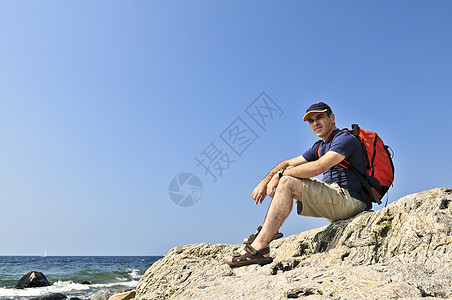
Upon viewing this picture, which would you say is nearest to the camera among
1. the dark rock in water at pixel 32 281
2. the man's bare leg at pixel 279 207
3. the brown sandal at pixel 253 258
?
the man's bare leg at pixel 279 207

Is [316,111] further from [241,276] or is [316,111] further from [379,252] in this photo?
[241,276]

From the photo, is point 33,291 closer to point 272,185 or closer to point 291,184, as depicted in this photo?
point 272,185

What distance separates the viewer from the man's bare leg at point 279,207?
4.46 meters

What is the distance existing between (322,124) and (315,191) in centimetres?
113

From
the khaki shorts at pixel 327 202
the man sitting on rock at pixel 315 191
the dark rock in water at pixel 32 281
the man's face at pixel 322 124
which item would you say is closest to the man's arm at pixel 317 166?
the man sitting on rock at pixel 315 191

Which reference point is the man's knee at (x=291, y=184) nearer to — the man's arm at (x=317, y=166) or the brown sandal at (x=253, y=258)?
the man's arm at (x=317, y=166)

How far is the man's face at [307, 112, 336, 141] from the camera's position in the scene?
516cm

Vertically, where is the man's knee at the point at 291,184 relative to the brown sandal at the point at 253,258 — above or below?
above

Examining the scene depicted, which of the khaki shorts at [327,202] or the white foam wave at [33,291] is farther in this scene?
the white foam wave at [33,291]

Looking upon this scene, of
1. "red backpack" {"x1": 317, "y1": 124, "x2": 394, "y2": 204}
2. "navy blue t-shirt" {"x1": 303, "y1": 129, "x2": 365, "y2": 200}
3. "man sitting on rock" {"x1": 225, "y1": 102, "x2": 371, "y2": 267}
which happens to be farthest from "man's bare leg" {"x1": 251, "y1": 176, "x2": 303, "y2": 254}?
"red backpack" {"x1": 317, "y1": 124, "x2": 394, "y2": 204}

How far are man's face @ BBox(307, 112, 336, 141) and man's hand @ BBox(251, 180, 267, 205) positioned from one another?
1.19 m

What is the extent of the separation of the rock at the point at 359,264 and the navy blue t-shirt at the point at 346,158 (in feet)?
1.50

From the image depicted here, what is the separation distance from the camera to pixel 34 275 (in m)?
23.4

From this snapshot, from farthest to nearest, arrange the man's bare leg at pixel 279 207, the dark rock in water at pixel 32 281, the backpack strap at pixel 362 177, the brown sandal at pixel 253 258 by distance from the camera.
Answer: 1. the dark rock in water at pixel 32 281
2. the backpack strap at pixel 362 177
3. the brown sandal at pixel 253 258
4. the man's bare leg at pixel 279 207
